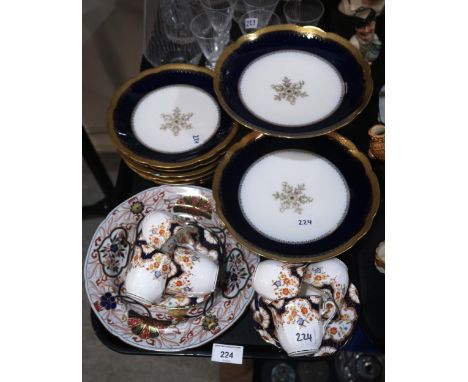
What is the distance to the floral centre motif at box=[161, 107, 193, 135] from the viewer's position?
89 cm

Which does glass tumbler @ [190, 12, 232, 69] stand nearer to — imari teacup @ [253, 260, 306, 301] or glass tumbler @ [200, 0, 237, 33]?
glass tumbler @ [200, 0, 237, 33]

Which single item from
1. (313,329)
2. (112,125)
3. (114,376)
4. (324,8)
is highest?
(324,8)

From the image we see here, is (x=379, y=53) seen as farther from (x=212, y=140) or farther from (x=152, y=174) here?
(x=152, y=174)

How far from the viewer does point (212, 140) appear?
0.86m

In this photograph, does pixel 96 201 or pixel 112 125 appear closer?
pixel 112 125

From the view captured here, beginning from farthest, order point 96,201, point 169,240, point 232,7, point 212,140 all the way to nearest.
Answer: point 96,201 < point 232,7 < point 212,140 < point 169,240

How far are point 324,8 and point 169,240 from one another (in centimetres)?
66

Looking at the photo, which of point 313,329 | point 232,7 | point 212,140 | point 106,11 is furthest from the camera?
point 106,11

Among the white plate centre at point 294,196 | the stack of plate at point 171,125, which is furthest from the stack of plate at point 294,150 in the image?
the stack of plate at point 171,125

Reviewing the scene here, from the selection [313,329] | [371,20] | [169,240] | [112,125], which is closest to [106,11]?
[112,125]

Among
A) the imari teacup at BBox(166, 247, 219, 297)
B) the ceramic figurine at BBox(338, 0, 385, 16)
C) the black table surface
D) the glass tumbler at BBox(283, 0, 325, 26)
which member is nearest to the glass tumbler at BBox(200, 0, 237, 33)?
the glass tumbler at BBox(283, 0, 325, 26)

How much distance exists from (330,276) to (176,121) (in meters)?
0.43

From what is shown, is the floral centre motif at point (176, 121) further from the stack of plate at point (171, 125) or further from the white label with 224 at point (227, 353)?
the white label with 224 at point (227, 353)

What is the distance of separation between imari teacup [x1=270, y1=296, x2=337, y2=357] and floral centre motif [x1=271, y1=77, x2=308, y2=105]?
324 mm
